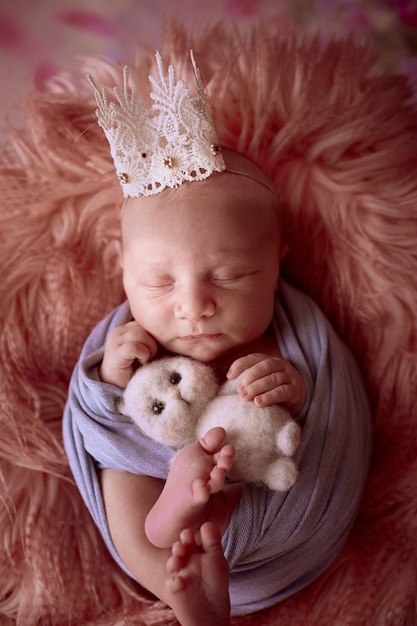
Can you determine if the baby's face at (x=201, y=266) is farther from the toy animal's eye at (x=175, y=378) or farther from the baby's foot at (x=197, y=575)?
the baby's foot at (x=197, y=575)

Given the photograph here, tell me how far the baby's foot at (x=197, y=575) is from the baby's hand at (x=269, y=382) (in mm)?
190

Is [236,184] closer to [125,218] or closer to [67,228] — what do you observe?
[125,218]

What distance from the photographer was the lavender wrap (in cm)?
98

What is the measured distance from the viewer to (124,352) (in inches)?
40.0

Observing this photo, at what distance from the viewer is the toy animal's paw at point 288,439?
0.88 m

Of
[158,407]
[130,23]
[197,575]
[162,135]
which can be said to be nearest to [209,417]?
[158,407]

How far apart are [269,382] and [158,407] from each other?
0.16 metres

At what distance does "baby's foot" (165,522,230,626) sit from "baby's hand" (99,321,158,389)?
0.95 feet

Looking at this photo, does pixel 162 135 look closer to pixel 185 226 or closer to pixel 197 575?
pixel 185 226

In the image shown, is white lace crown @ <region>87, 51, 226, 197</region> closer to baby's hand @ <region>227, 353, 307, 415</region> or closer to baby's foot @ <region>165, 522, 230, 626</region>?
baby's hand @ <region>227, 353, 307, 415</region>

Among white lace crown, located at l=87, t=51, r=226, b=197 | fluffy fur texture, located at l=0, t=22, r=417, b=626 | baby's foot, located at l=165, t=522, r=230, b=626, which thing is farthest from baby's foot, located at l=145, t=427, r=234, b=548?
white lace crown, located at l=87, t=51, r=226, b=197

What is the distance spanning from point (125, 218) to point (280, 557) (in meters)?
0.58

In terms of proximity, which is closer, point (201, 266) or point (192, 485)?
point (192, 485)

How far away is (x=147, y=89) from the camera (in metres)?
1.19
